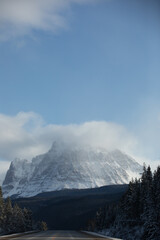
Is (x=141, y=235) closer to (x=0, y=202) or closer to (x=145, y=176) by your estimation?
(x=145, y=176)

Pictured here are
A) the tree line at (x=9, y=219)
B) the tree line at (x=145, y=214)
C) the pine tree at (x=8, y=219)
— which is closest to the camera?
the tree line at (x=145, y=214)

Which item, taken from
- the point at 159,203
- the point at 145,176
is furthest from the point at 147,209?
the point at 145,176

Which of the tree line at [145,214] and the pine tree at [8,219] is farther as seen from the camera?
the pine tree at [8,219]

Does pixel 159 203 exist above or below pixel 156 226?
above

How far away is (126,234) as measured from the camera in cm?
5594

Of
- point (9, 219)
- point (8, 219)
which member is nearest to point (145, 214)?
point (9, 219)

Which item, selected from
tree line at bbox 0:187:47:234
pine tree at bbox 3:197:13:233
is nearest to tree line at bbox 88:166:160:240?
tree line at bbox 0:187:47:234

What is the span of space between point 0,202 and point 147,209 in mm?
40595

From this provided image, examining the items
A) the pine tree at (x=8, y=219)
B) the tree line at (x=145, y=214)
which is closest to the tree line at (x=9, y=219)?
the pine tree at (x=8, y=219)

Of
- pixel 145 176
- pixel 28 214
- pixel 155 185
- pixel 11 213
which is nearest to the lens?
pixel 155 185

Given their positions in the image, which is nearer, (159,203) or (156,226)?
(156,226)

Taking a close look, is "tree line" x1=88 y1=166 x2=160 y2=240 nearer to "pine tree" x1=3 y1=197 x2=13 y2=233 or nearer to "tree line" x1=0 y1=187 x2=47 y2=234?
"tree line" x1=0 y1=187 x2=47 y2=234

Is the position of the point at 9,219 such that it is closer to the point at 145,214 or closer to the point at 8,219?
the point at 8,219

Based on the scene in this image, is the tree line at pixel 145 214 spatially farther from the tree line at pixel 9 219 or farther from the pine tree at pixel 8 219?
the pine tree at pixel 8 219
